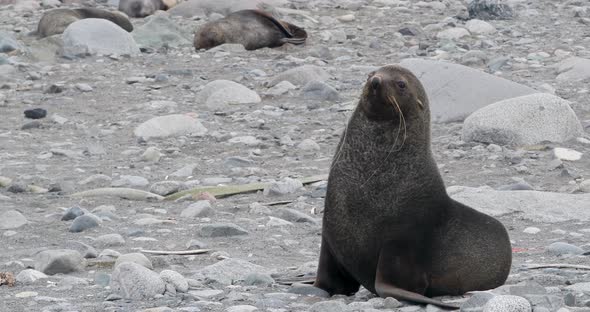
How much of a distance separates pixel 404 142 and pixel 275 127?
4346 millimetres

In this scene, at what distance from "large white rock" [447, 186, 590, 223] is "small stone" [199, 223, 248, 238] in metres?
1.27

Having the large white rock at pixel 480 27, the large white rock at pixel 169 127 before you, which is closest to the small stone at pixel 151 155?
the large white rock at pixel 169 127

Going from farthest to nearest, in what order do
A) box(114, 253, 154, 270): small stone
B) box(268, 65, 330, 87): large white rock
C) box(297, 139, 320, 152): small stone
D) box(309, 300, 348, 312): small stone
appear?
1. box(268, 65, 330, 87): large white rock
2. box(297, 139, 320, 152): small stone
3. box(114, 253, 154, 270): small stone
4. box(309, 300, 348, 312): small stone

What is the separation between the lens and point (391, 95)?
4566mm

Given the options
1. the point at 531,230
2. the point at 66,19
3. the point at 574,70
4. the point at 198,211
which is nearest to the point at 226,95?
the point at 574,70

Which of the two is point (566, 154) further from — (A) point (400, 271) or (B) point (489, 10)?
(B) point (489, 10)

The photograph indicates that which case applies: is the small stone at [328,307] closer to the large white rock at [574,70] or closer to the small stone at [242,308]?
the small stone at [242,308]

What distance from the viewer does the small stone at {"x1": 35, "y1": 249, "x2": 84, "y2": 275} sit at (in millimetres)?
4938

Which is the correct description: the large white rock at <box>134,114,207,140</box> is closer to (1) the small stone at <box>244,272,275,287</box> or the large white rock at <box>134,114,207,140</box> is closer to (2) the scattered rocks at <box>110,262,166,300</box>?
(1) the small stone at <box>244,272,275,287</box>

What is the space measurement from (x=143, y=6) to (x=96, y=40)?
95.8 inches

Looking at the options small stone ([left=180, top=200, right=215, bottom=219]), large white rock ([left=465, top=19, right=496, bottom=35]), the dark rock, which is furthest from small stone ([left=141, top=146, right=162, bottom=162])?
the dark rock

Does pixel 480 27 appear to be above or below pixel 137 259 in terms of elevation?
below

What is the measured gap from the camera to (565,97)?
375 inches

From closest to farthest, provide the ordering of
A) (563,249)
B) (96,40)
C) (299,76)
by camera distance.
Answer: (563,249), (299,76), (96,40)
